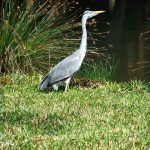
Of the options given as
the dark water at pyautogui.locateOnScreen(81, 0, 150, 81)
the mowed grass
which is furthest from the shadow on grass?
the dark water at pyautogui.locateOnScreen(81, 0, 150, 81)

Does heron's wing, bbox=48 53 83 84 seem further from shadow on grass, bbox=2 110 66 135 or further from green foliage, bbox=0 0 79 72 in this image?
shadow on grass, bbox=2 110 66 135

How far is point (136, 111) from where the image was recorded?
664cm

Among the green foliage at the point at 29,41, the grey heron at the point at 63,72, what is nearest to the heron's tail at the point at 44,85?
the grey heron at the point at 63,72

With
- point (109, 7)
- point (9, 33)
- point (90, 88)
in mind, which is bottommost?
point (109, 7)

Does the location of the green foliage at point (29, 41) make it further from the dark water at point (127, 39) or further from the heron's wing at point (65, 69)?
the dark water at point (127, 39)

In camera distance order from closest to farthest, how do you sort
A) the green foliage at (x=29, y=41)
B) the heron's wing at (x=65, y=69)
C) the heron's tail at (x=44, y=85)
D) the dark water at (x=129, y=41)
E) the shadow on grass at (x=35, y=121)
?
the shadow on grass at (x=35, y=121) → the heron's tail at (x=44, y=85) → the heron's wing at (x=65, y=69) → the green foliage at (x=29, y=41) → the dark water at (x=129, y=41)

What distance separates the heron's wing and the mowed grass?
247 mm

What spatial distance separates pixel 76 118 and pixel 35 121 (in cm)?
48

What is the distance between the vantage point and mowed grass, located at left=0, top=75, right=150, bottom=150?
521 centimetres

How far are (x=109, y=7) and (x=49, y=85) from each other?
27.2 meters

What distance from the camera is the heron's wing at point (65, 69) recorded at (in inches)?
326

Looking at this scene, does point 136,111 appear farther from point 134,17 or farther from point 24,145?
point 134,17

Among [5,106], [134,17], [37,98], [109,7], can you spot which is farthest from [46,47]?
[109,7]

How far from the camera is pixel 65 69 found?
330 inches
